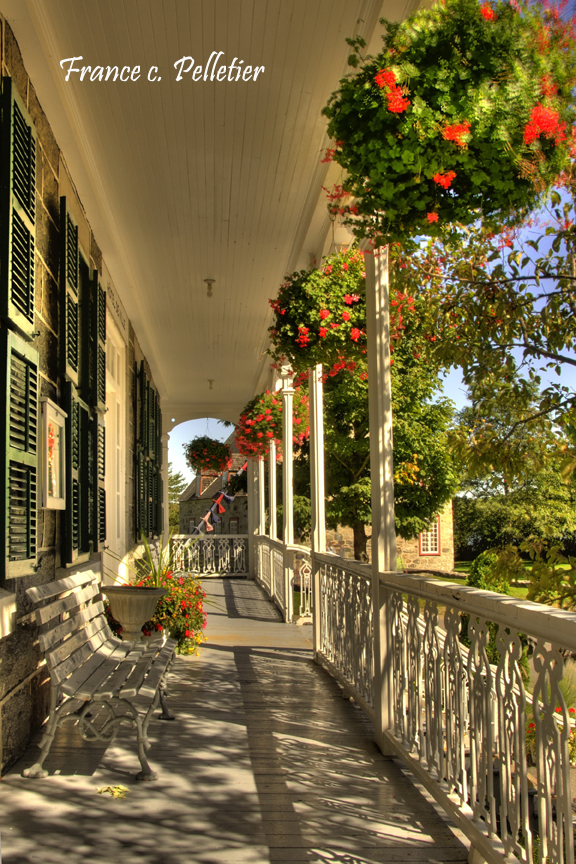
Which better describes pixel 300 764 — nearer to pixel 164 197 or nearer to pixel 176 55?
pixel 176 55

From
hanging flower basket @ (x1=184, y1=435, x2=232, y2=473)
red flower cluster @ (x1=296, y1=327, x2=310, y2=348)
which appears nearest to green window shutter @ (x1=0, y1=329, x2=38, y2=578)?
red flower cluster @ (x1=296, y1=327, x2=310, y2=348)

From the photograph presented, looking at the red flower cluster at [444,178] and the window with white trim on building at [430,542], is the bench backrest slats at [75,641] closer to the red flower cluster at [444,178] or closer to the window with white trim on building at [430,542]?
the red flower cluster at [444,178]

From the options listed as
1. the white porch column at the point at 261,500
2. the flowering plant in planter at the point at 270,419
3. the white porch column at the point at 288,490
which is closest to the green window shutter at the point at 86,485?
the white porch column at the point at 288,490

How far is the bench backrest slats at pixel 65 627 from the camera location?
2916 millimetres

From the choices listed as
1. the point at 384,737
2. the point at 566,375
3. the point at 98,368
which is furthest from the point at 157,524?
the point at 566,375

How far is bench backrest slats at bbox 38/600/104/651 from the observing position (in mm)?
2916

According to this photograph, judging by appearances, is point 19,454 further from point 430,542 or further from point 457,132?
point 430,542

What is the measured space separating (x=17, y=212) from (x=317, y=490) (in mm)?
3454

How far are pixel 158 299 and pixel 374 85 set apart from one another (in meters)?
5.74

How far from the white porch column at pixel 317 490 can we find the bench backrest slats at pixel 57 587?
6.37 feet

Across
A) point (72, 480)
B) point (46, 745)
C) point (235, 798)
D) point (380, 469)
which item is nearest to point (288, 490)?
point (72, 480)

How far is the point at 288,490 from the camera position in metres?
8.30

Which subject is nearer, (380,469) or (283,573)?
(380,469)
